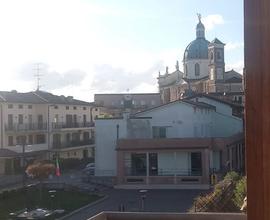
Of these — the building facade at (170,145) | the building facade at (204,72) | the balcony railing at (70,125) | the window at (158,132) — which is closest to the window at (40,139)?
the balcony railing at (70,125)

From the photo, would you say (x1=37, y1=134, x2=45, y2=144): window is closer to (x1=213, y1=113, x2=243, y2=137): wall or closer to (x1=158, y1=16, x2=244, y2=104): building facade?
(x1=213, y1=113, x2=243, y2=137): wall

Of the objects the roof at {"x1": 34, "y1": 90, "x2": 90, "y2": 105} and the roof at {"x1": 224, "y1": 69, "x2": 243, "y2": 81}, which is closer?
the roof at {"x1": 34, "y1": 90, "x2": 90, "y2": 105}

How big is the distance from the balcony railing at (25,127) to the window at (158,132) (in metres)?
13.3

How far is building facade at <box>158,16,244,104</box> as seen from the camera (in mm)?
68062

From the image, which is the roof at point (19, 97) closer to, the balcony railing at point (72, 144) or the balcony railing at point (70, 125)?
the balcony railing at point (70, 125)

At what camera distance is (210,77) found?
70.4 metres

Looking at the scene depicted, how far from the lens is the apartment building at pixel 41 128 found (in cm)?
4347

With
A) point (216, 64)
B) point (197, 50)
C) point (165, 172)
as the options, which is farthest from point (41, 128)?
point (197, 50)

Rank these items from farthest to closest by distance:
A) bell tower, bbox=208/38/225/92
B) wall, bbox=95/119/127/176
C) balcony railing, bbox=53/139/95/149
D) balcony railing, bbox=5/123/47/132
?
bell tower, bbox=208/38/225/92 < balcony railing, bbox=53/139/95/149 < balcony railing, bbox=5/123/47/132 < wall, bbox=95/119/127/176

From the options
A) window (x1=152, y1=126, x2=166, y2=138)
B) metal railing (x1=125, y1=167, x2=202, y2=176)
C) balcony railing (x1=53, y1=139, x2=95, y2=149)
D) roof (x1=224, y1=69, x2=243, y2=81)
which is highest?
roof (x1=224, y1=69, x2=243, y2=81)

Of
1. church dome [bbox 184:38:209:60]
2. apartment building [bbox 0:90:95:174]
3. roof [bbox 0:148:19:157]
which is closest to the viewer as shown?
roof [bbox 0:148:19:157]

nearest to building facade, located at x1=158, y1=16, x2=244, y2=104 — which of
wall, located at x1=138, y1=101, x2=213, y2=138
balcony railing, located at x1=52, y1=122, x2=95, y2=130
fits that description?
balcony railing, located at x1=52, y1=122, x2=95, y2=130

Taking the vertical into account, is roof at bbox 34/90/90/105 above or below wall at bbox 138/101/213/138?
above

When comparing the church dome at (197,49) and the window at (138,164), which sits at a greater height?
the church dome at (197,49)
